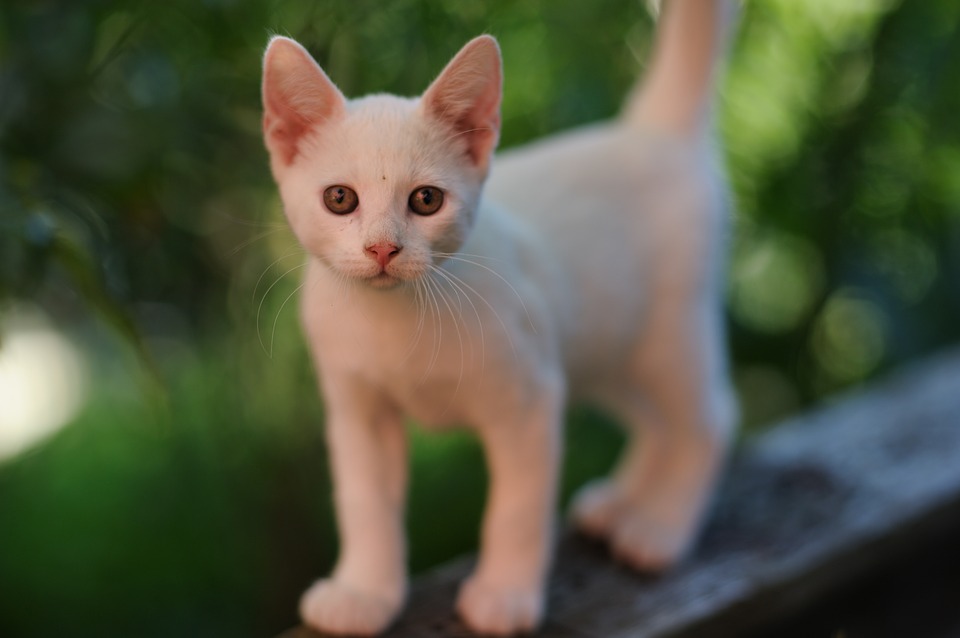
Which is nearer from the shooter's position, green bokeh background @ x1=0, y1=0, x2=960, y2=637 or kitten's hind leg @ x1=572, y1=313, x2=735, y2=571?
green bokeh background @ x1=0, y1=0, x2=960, y2=637

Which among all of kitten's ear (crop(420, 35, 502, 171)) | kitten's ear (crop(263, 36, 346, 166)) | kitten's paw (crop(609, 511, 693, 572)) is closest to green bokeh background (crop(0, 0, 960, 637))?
kitten's ear (crop(263, 36, 346, 166))

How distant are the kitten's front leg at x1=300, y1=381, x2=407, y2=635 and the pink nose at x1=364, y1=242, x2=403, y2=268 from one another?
0.31 meters

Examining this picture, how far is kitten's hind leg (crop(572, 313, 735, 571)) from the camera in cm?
150

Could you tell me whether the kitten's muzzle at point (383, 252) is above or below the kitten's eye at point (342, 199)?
below

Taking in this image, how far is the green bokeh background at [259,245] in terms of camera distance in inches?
51.5

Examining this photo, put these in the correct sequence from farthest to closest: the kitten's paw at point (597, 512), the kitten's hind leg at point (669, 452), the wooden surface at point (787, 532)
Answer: the kitten's paw at point (597, 512) < the kitten's hind leg at point (669, 452) < the wooden surface at point (787, 532)

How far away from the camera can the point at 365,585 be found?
1.25 metres

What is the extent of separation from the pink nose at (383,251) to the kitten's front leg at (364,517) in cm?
31

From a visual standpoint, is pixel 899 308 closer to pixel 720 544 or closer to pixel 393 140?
pixel 720 544

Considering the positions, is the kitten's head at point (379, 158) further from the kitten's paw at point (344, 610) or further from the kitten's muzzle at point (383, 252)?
the kitten's paw at point (344, 610)

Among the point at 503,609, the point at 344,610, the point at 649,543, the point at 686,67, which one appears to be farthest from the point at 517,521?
the point at 686,67

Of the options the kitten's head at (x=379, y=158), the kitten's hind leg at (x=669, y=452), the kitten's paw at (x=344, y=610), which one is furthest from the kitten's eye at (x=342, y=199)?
the kitten's hind leg at (x=669, y=452)

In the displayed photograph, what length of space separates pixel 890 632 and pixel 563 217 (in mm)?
1014

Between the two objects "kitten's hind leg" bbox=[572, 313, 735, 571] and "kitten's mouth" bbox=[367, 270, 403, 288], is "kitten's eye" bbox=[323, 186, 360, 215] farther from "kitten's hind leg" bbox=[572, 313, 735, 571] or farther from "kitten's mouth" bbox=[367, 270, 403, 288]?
"kitten's hind leg" bbox=[572, 313, 735, 571]
